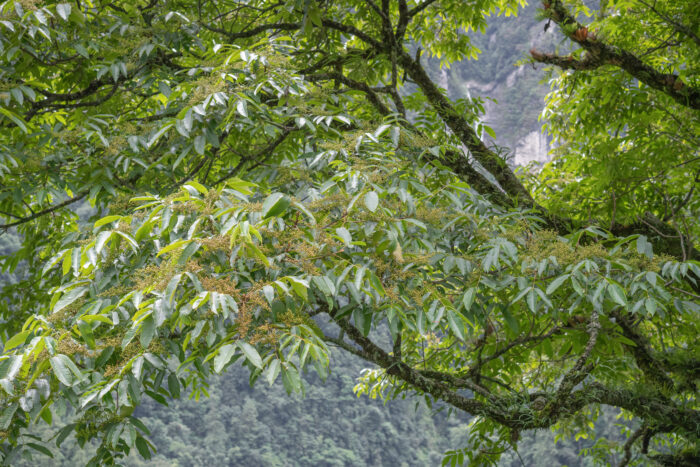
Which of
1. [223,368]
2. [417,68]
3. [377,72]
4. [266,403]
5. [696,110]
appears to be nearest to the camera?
[223,368]

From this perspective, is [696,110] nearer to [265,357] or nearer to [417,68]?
[417,68]

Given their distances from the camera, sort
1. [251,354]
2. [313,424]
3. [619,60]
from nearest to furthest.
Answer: [251,354] < [619,60] < [313,424]

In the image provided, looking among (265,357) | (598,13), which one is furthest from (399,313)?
(598,13)

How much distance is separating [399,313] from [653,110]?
6.69ft

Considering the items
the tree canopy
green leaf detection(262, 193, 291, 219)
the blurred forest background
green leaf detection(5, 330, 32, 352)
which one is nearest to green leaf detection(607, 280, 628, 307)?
the tree canopy

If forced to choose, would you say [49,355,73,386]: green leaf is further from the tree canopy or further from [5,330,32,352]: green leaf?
[5,330,32,352]: green leaf

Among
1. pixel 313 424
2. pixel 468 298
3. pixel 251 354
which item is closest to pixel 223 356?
pixel 251 354

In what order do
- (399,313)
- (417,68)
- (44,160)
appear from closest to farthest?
1. (399,313)
2. (44,160)
3. (417,68)

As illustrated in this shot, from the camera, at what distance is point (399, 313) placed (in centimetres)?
125

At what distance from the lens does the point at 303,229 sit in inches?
50.8

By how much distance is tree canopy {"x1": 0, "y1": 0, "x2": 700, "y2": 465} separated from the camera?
3.80ft

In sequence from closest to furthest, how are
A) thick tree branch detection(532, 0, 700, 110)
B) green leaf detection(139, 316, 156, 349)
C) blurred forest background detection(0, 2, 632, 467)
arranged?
green leaf detection(139, 316, 156, 349) → thick tree branch detection(532, 0, 700, 110) → blurred forest background detection(0, 2, 632, 467)

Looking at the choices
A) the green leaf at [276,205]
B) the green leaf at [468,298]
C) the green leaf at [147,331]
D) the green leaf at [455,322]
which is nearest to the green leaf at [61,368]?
the green leaf at [147,331]

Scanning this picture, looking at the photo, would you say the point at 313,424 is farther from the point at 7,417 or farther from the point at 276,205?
the point at 276,205
